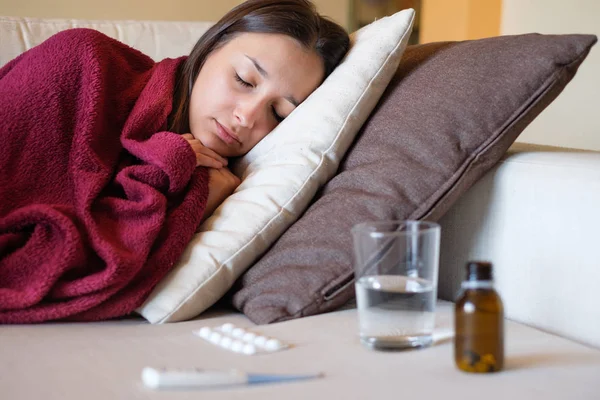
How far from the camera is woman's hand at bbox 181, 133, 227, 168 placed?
4.03 ft

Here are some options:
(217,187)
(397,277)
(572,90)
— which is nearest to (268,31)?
(217,187)

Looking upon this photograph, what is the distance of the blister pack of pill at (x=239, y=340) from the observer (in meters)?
0.88

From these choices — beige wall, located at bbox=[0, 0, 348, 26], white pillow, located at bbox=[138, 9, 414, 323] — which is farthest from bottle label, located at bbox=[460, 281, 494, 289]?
beige wall, located at bbox=[0, 0, 348, 26]

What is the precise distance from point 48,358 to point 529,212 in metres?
0.63

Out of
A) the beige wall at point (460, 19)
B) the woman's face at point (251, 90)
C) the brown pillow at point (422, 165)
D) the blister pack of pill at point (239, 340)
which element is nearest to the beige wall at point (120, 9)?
the beige wall at point (460, 19)

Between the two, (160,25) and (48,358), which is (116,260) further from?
(160,25)

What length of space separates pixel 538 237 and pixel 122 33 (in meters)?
1.14

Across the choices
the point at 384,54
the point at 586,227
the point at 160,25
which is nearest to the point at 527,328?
the point at 586,227

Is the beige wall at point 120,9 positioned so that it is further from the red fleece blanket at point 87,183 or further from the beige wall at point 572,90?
the red fleece blanket at point 87,183

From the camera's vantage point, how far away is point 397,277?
0.82m

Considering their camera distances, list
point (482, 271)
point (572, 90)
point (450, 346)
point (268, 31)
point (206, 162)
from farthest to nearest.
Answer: point (572, 90) → point (268, 31) → point (206, 162) → point (450, 346) → point (482, 271)

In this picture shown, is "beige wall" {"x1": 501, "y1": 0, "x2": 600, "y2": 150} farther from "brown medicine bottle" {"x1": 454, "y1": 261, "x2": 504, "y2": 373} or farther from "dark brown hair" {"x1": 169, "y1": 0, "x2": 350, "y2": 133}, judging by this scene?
"brown medicine bottle" {"x1": 454, "y1": 261, "x2": 504, "y2": 373}

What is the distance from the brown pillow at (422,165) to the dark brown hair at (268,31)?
0.27m

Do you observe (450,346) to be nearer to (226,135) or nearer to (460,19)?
(226,135)
